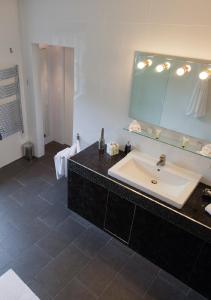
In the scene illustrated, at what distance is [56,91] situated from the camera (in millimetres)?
4207

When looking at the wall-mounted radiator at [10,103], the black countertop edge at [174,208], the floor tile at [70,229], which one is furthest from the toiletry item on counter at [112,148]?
the wall-mounted radiator at [10,103]

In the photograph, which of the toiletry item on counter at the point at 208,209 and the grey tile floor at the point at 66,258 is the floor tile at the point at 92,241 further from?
the toiletry item on counter at the point at 208,209

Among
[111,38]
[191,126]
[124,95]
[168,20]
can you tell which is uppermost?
[168,20]

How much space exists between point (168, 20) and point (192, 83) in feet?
1.94

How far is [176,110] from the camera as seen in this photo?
2.31 meters

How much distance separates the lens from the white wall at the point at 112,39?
2.04m

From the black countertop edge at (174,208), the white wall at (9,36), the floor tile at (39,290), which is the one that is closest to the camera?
the black countertop edge at (174,208)

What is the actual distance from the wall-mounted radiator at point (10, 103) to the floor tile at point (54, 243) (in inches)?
66.0

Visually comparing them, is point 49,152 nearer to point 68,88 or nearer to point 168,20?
point 68,88

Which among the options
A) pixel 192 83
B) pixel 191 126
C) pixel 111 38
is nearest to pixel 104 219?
pixel 191 126

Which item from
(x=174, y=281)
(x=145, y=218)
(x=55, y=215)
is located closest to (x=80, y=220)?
(x=55, y=215)

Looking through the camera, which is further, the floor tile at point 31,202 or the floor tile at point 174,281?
the floor tile at point 31,202

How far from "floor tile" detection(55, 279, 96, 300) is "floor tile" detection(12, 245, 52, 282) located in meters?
0.34

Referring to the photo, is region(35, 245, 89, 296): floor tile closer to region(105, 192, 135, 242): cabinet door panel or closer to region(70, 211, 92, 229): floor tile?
region(70, 211, 92, 229): floor tile
